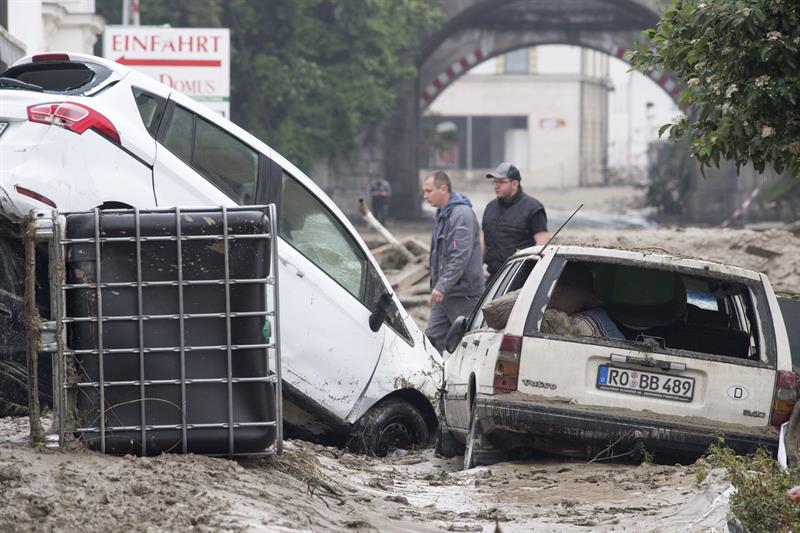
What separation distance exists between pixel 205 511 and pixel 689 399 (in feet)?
11.7

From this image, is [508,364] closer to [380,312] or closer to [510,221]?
[380,312]

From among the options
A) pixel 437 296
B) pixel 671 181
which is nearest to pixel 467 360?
pixel 437 296

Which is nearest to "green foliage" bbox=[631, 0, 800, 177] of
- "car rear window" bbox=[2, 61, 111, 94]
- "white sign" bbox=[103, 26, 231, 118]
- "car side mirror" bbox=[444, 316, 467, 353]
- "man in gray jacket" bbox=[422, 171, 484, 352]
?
"car side mirror" bbox=[444, 316, 467, 353]

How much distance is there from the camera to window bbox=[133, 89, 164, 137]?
28.3ft

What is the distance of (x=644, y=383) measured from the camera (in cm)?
843

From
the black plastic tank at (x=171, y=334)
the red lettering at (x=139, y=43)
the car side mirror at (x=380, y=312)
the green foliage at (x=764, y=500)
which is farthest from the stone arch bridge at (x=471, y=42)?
the green foliage at (x=764, y=500)

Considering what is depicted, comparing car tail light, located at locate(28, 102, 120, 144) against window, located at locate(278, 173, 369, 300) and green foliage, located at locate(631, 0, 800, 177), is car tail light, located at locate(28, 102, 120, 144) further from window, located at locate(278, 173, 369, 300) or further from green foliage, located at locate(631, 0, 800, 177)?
green foliage, located at locate(631, 0, 800, 177)

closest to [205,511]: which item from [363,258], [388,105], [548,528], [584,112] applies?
[548,528]

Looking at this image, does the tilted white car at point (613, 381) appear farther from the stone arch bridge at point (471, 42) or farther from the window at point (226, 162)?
the stone arch bridge at point (471, 42)

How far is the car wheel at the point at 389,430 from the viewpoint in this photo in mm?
9305

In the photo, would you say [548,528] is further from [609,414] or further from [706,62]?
[706,62]

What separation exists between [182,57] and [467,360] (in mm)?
9506

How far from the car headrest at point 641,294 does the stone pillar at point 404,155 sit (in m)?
35.1

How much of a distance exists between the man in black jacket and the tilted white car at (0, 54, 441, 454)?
8.74 ft
